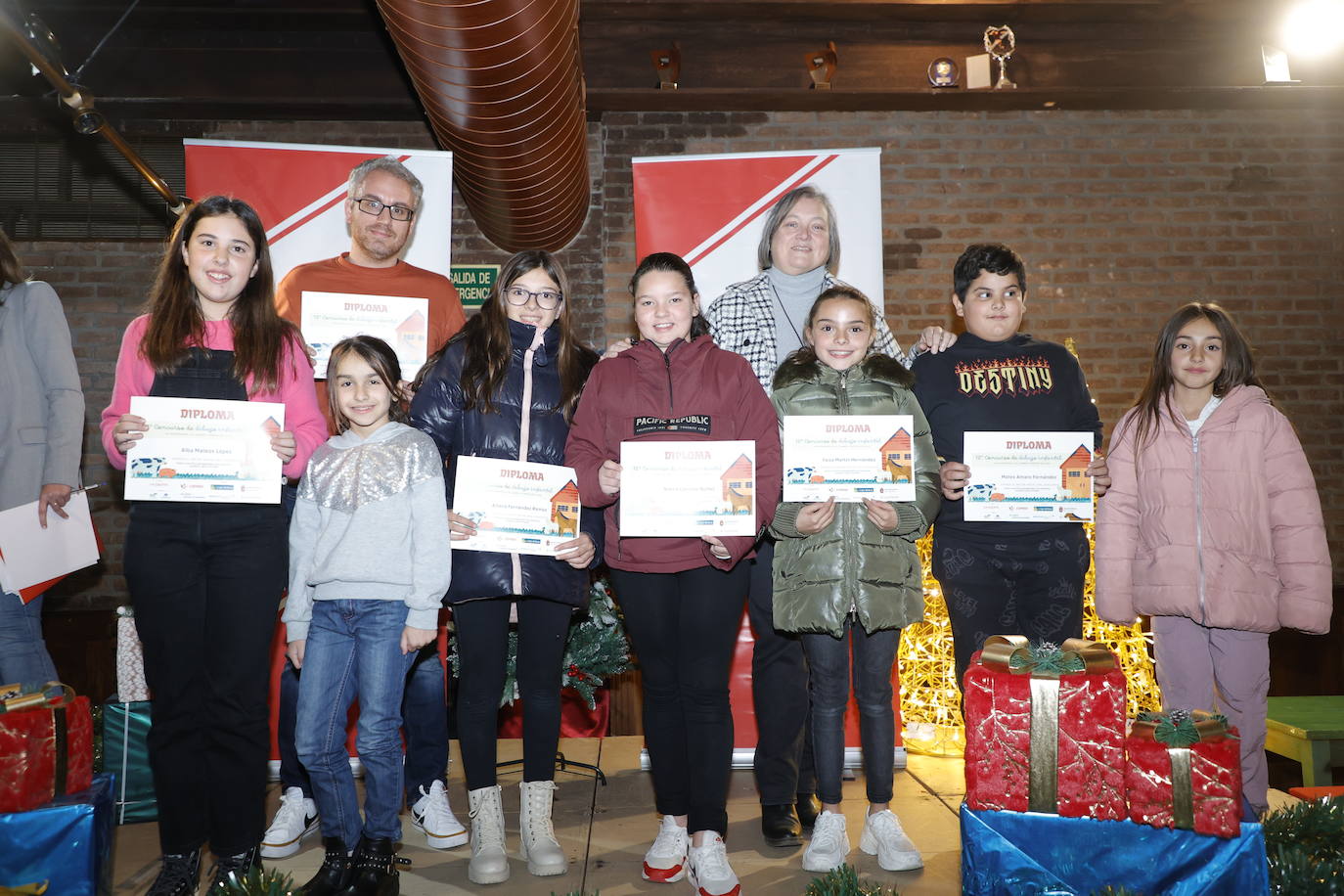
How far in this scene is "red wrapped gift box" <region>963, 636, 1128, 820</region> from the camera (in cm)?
230

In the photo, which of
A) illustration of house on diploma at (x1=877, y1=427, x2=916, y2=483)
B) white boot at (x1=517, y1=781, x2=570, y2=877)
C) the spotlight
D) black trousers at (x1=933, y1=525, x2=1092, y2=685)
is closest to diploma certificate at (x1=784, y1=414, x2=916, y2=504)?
illustration of house on diploma at (x1=877, y1=427, x2=916, y2=483)

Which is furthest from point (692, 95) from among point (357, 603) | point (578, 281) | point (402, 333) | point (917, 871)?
point (917, 871)

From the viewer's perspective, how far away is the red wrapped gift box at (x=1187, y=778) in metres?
2.22

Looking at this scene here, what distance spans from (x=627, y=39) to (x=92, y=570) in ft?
14.8

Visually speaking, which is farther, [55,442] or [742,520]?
[55,442]

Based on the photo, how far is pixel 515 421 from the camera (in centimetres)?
280

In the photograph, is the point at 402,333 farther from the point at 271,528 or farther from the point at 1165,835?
the point at 1165,835

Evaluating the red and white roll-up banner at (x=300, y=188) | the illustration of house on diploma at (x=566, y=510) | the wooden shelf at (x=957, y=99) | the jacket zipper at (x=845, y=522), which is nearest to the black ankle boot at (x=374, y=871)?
the illustration of house on diploma at (x=566, y=510)

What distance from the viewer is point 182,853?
2553 millimetres

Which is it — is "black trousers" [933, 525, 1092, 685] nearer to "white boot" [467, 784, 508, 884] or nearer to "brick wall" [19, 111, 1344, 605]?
"white boot" [467, 784, 508, 884]

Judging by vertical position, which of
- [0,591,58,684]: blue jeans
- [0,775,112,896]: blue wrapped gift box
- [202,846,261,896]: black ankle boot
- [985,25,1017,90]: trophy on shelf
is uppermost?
[985,25,1017,90]: trophy on shelf

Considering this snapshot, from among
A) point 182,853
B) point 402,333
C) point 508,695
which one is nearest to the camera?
point 182,853

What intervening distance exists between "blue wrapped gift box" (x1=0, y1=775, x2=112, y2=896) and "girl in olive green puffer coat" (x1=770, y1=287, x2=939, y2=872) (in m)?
1.86

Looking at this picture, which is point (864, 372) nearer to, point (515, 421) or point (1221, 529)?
point (515, 421)
